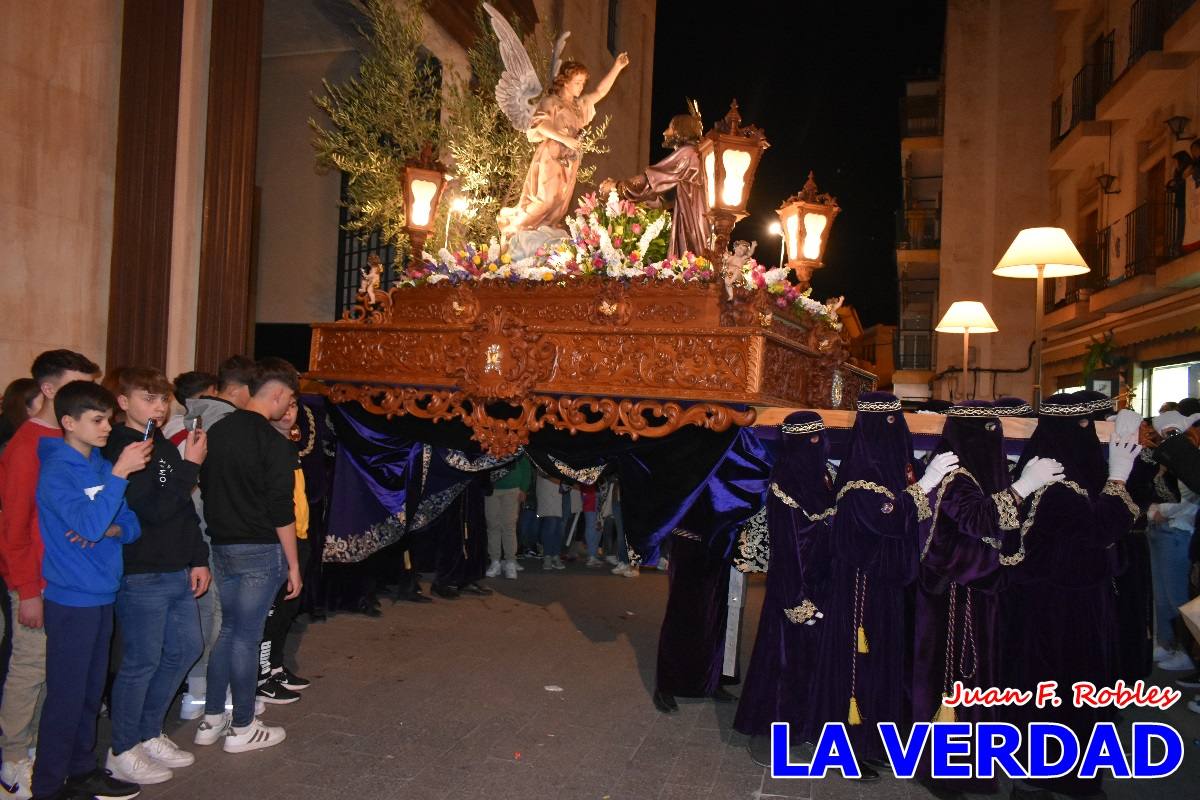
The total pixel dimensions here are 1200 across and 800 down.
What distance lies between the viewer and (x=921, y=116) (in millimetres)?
24641

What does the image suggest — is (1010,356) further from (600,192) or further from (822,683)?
(822,683)

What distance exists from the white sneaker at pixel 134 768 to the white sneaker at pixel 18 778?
1.02ft

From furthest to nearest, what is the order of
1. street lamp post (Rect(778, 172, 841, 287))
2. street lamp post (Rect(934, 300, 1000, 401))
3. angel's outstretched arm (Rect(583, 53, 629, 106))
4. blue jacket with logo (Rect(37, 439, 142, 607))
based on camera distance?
street lamp post (Rect(934, 300, 1000, 401)) < angel's outstretched arm (Rect(583, 53, 629, 106)) < street lamp post (Rect(778, 172, 841, 287)) < blue jacket with logo (Rect(37, 439, 142, 607))

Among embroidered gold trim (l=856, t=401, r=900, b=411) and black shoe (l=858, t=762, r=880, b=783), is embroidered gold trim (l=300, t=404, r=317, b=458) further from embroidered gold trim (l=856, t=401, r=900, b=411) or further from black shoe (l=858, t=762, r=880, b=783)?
black shoe (l=858, t=762, r=880, b=783)

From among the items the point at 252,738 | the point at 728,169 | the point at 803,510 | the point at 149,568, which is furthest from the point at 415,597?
the point at 728,169

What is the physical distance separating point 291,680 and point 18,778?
1781 mm

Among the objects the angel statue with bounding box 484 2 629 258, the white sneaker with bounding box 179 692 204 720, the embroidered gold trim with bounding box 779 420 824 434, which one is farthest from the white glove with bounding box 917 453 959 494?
the white sneaker with bounding box 179 692 204 720

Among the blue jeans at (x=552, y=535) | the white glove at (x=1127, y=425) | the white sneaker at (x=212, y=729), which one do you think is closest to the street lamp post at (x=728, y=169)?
the white glove at (x=1127, y=425)

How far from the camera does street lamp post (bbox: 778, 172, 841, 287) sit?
20.5 ft

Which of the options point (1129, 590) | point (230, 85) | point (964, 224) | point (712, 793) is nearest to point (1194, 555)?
point (1129, 590)

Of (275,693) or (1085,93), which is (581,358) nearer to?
(275,693)

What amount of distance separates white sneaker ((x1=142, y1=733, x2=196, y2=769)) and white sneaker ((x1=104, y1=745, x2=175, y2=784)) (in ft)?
0.27

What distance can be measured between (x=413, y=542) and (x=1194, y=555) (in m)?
6.07

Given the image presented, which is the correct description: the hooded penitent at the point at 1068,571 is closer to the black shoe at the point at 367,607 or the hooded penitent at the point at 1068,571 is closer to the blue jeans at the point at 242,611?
the blue jeans at the point at 242,611
